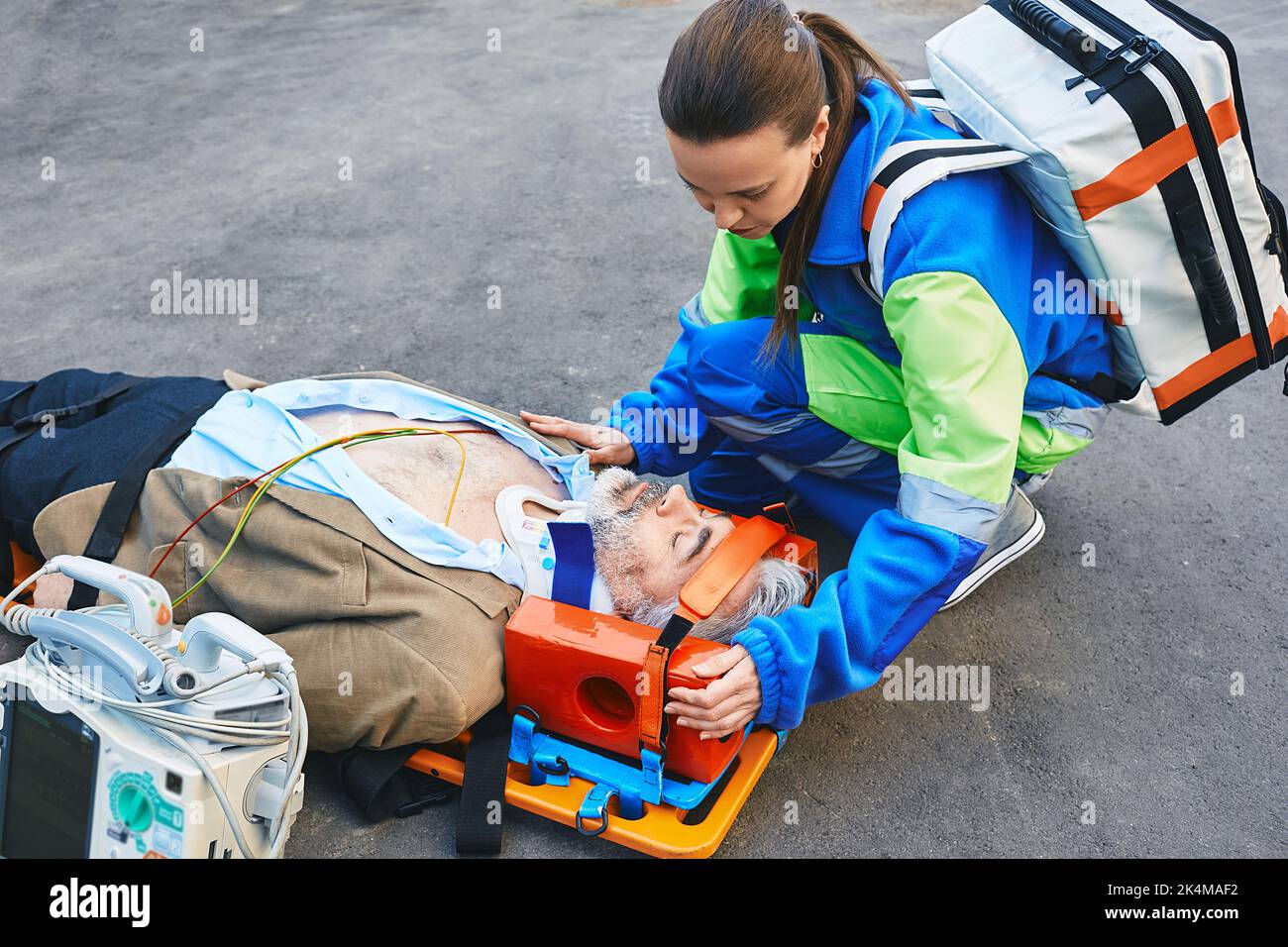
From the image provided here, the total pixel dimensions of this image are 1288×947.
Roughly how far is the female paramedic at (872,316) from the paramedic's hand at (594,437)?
600mm

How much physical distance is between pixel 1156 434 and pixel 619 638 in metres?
2.45

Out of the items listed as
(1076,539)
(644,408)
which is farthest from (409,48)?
(1076,539)

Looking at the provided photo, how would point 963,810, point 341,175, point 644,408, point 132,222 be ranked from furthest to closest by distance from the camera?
point 341,175 < point 132,222 < point 644,408 < point 963,810

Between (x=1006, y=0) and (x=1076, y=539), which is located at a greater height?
(x=1006, y=0)

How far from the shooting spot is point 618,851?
8.07 feet

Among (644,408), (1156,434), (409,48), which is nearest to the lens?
(644,408)

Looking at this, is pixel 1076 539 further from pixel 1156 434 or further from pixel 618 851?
pixel 618 851

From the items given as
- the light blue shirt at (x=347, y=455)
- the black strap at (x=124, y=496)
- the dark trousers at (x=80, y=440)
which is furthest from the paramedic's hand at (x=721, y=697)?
the dark trousers at (x=80, y=440)

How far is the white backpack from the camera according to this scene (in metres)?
2.42

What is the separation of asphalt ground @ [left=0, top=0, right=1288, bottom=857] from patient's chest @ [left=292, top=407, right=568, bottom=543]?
0.68 meters

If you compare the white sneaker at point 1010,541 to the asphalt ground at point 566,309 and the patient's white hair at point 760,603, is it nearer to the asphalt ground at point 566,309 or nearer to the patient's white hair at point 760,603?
the asphalt ground at point 566,309

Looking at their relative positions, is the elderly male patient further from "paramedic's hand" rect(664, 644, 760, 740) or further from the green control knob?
the green control knob

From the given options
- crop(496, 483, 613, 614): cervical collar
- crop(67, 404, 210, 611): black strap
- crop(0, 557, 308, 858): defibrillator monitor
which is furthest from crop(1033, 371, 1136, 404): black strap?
crop(67, 404, 210, 611): black strap

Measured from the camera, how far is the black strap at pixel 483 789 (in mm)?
2436
